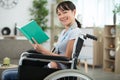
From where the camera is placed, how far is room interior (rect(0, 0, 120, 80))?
19.9 ft

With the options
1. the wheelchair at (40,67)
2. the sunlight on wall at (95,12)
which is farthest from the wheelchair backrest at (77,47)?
the sunlight on wall at (95,12)

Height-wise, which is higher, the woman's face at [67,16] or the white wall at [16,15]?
the white wall at [16,15]

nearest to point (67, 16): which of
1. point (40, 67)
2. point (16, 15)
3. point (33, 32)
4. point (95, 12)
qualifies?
point (33, 32)

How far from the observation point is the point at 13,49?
3777mm

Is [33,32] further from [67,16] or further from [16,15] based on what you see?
[16,15]

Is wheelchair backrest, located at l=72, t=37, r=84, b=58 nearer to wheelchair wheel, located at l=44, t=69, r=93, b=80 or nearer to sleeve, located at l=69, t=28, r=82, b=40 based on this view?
sleeve, located at l=69, t=28, r=82, b=40

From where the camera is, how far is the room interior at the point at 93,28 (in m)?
6.08

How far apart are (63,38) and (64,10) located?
254 mm

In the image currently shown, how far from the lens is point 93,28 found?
22.7 ft

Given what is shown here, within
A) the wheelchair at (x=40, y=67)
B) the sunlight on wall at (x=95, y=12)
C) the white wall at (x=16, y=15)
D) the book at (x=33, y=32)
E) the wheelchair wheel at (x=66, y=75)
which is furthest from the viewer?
the white wall at (x=16, y=15)

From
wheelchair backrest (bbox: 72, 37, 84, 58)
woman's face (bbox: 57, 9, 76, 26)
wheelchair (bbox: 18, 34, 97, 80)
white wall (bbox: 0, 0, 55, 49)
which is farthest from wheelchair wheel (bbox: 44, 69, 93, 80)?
white wall (bbox: 0, 0, 55, 49)

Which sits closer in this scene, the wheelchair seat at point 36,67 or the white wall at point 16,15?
the wheelchair seat at point 36,67

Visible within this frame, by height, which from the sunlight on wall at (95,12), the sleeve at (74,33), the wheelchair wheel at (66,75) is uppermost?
the sunlight on wall at (95,12)

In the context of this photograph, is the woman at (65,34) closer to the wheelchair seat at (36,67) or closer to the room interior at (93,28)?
the wheelchair seat at (36,67)
